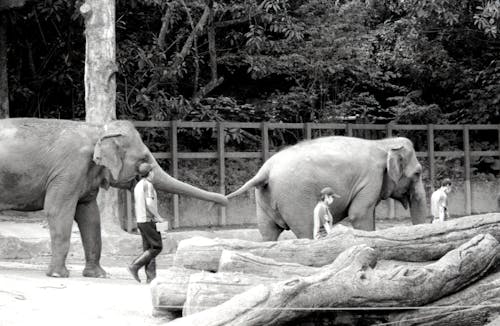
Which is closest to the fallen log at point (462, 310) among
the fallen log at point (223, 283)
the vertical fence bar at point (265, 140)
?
the fallen log at point (223, 283)

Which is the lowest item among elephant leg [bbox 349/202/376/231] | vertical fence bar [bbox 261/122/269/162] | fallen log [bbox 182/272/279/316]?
fallen log [bbox 182/272/279/316]

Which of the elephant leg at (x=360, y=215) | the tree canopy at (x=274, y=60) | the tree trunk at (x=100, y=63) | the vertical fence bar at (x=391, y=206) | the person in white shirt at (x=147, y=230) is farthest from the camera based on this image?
the vertical fence bar at (x=391, y=206)

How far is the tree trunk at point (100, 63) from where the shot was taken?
16.0 meters

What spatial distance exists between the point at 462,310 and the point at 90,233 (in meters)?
5.67

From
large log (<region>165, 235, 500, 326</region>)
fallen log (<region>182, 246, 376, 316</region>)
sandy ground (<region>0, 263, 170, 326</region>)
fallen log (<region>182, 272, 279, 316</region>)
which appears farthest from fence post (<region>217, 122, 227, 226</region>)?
fallen log (<region>182, 272, 279, 316</region>)

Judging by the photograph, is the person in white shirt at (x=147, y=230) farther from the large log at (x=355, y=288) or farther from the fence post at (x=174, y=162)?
the fence post at (x=174, y=162)

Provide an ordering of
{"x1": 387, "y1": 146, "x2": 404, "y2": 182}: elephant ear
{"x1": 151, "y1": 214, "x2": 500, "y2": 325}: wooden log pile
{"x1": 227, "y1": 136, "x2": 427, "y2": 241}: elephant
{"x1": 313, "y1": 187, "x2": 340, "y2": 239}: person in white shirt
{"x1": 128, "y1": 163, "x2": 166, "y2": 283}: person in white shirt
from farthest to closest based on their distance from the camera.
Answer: {"x1": 387, "y1": 146, "x2": 404, "y2": 182}: elephant ear, {"x1": 227, "y1": 136, "x2": 427, "y2": 241}: elephant, {"x1": 313, "y1": 187, "x2": 340, "y2": 239}: person in white shirt, {"x1": 128, "y1": 163, "x2": 166, "y2": 283}: person in white shirt, {"x1": 151, "y1": 214, "x2": 500, "y2": 325}: wooden log pile

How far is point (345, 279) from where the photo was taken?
8.60 meters

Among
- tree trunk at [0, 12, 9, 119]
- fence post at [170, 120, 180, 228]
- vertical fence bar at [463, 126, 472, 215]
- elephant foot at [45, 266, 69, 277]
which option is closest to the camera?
elephant foot at [45, 266, 69, 277]

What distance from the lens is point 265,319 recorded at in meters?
7.98

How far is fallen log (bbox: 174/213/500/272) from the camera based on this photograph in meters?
9.85

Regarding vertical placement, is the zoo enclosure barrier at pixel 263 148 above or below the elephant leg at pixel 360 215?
above

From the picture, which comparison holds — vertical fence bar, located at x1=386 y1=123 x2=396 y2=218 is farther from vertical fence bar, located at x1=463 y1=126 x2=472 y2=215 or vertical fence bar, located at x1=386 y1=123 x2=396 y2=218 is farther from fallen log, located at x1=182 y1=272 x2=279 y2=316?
fallen log, located at x1=182 y1=272 x2=279 y2=316

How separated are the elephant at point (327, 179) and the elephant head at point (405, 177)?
0.01 m
